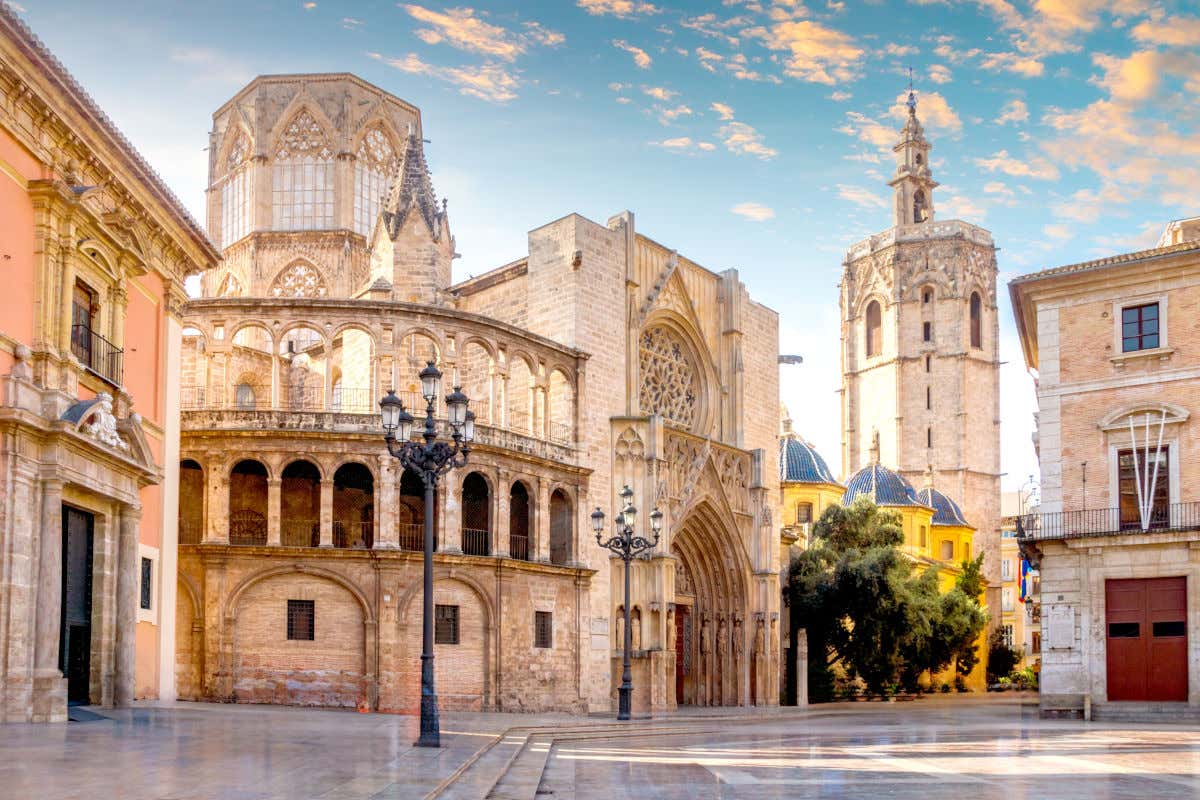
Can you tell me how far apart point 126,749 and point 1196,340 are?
965 inches

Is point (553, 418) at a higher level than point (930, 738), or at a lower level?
higher

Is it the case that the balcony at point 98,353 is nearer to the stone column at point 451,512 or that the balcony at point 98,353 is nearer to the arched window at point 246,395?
the stone column at point 451,512

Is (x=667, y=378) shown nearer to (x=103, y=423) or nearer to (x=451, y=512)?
(x=451, y=512)

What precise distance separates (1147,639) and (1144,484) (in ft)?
11.1

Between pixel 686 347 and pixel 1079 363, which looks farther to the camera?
pixel 686 347

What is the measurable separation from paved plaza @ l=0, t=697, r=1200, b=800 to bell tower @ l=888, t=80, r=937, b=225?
66396mm

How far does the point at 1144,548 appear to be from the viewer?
2895 cm

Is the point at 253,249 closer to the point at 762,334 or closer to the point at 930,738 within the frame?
the point at 762,334

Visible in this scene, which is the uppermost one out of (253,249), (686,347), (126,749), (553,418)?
(253,249)

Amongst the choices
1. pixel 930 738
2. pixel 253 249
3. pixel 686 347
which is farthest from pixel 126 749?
pixel 253 249

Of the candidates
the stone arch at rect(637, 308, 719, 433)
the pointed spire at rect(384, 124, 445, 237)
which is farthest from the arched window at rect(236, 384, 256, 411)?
the stone arch at rect(637, 308, 719, 433)

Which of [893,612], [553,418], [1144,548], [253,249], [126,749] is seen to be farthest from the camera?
[253,249]

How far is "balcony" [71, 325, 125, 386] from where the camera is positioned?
19.9 meters

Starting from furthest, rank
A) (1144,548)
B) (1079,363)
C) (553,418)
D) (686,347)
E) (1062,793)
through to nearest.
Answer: (686,347), (553,418), (1079,363), (1144,548), (1062,793)
